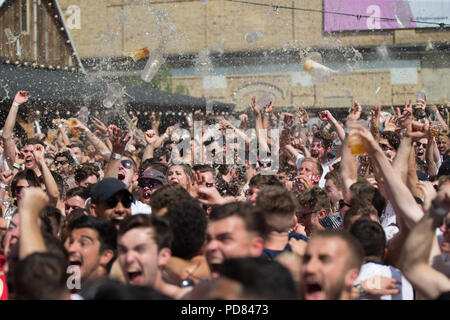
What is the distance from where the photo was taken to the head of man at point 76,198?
6170 millimetres

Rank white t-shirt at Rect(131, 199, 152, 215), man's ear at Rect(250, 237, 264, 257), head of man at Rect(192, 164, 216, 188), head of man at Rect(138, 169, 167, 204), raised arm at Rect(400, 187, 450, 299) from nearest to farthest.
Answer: raised arm at Rect(400, 187, 450, 299) < man's ear at Rect(250, 237, 264, 257) < white t-shirt at Rect(131, 199, 152, 215) < head of man at Rect(192, 164, 216, 188) < head of man at Rect(138, 169, 167, 204)

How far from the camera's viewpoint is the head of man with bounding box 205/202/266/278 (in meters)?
3.55

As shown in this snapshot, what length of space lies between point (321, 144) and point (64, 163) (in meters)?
3.70

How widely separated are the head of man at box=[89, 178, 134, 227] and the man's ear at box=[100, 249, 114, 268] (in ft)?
2.33

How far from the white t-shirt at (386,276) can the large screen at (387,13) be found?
105 feet

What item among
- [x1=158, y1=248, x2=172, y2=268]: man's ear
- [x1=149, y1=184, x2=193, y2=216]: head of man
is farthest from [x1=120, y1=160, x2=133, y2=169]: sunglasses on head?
[x1=158, y1=248, x2=172, y2=268]: man's ear

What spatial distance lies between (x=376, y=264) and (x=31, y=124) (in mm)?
12578

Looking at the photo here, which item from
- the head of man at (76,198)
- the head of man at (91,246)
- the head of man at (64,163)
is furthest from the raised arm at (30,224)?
the head of man at (64,163)

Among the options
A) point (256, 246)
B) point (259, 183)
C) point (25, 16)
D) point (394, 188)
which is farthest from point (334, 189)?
point (25, 16)

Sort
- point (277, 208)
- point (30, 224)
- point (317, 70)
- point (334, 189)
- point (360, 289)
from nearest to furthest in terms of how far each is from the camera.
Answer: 1. point (30, 224)
2. point (360, 289)
3. point (277, 208)
4. point (334, 189)
5. point (317, 70)

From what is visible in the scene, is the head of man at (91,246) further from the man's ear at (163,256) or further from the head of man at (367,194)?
the head of man at (367,194)

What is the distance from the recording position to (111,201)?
4.96m

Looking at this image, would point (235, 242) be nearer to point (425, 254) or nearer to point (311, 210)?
point (425, 254)

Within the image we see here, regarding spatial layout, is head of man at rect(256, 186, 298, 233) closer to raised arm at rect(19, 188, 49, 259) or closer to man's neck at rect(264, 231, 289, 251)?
man's neck at rect(264, 231, 289, 251)
